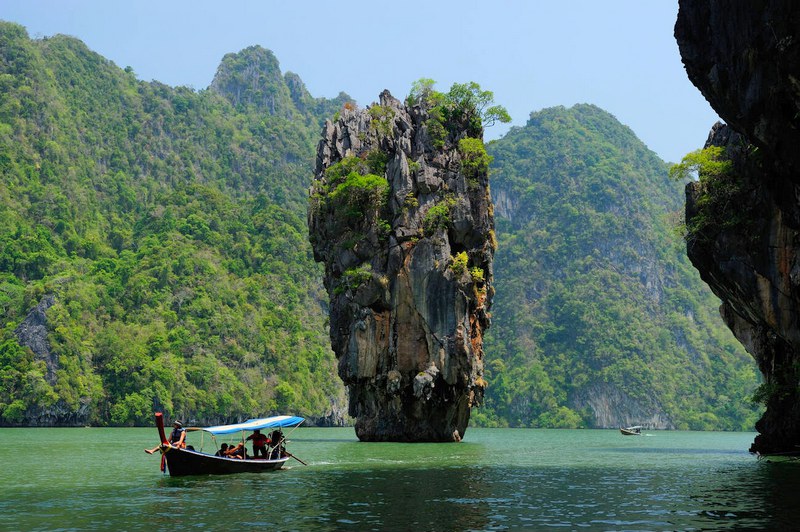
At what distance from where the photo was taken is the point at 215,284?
12144cm

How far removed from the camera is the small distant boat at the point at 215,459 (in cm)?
2862

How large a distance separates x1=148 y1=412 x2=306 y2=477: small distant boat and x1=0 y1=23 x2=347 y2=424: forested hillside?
220 feet

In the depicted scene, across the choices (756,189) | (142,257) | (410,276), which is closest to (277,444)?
(756,189)

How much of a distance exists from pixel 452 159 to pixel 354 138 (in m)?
7.37

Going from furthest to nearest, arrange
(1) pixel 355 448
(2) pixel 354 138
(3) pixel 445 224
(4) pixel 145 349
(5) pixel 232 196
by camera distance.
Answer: (5) pixel 232 196 → (4) pixel 145 349 → (2) pixel 354 138 → (3) pixel 445 224 → (1) pixel 355 448

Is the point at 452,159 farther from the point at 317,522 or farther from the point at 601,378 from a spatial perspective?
the point at 601,378

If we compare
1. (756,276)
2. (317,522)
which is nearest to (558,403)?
(756,276)

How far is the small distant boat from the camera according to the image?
28.6 m

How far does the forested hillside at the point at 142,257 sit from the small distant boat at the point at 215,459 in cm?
6715

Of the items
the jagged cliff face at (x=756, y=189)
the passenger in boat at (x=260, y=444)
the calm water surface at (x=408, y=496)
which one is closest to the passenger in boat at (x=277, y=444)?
the passenger in boat at (x=260, y=444)

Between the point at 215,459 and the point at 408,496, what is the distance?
863cm

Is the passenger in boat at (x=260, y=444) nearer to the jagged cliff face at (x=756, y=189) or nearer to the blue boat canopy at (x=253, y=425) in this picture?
the blue boat canopy at (x=253, y=425)

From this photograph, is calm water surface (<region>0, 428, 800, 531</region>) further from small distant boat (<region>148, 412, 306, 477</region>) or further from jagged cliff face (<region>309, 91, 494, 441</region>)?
jagged cliff face (<region>309, 91, 494, 441</region>)

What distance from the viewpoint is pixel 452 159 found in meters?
56.8
